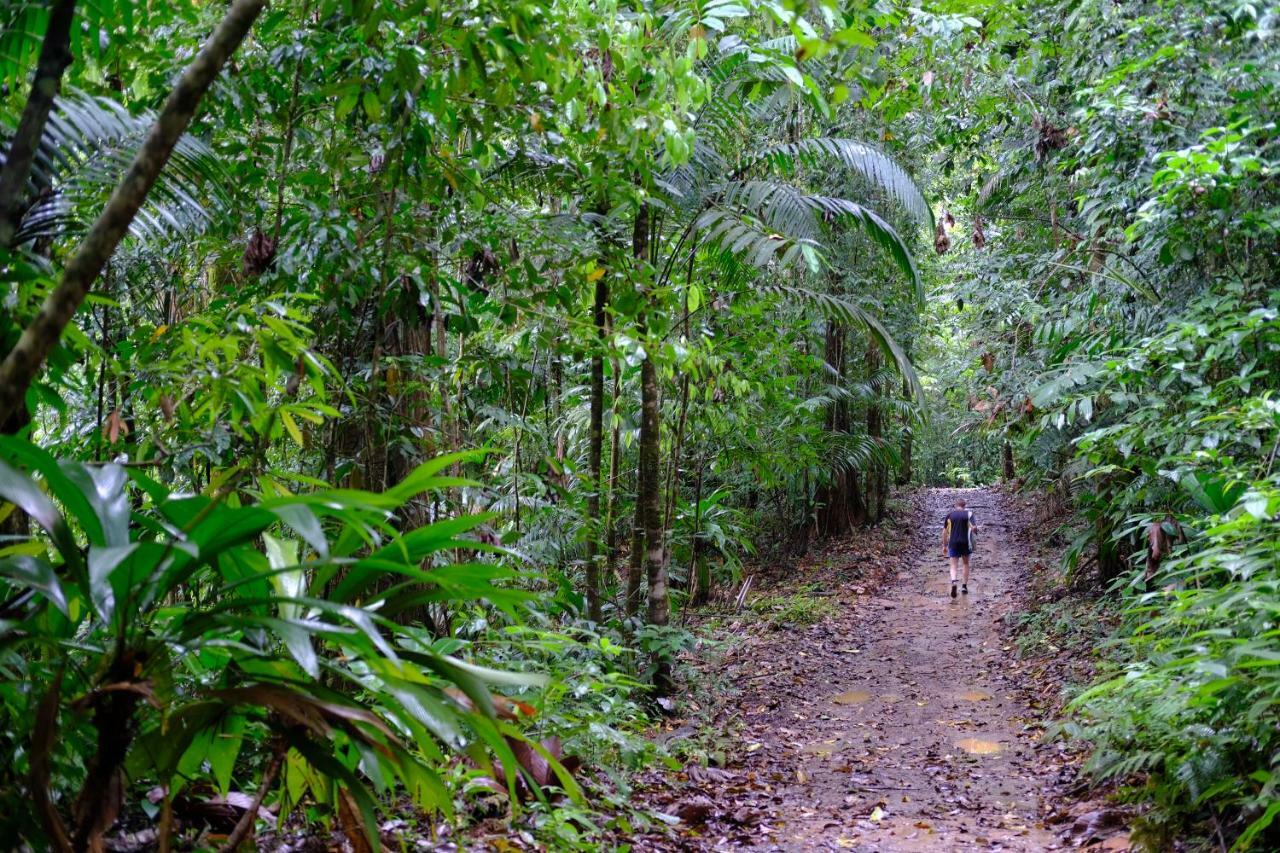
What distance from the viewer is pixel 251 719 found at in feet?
7.71

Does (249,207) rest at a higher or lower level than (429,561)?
higher

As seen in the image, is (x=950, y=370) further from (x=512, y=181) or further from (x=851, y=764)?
(x=512, y=181)

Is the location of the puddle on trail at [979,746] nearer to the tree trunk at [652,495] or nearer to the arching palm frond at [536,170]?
the tree trunk at [652,495]

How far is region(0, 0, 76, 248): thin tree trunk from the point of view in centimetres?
202

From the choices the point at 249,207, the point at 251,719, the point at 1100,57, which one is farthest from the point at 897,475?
the point at 251,719

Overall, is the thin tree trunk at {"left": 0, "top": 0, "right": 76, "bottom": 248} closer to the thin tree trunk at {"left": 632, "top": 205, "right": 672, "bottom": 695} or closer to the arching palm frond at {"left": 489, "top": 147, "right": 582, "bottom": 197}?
the arching palm frond at {"left": 489, "top": 147, "right": 582, "bottom": 197}

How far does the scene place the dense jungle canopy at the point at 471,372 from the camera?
2.11 metres

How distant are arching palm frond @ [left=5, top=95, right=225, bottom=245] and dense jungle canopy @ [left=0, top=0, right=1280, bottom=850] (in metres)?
0.02

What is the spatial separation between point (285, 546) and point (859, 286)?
45.1 ft

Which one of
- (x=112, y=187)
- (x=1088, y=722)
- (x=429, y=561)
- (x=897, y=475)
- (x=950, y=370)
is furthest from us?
(x=897, y=475)

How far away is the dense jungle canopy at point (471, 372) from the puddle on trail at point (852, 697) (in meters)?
1.25

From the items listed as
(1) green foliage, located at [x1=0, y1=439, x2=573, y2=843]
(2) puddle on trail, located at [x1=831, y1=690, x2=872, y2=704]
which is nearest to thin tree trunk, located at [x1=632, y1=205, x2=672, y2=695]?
Result: (2) puddle on trail, located at [x1=831, y1=690, x2=872, y2=704]

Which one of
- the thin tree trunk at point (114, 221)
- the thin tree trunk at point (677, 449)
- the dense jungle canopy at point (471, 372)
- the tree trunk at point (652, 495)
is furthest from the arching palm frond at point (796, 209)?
the thin tree trunk at point (114, 221)

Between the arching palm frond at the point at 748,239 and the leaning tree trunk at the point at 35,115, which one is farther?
the arching palm frond at the point at 748,239
